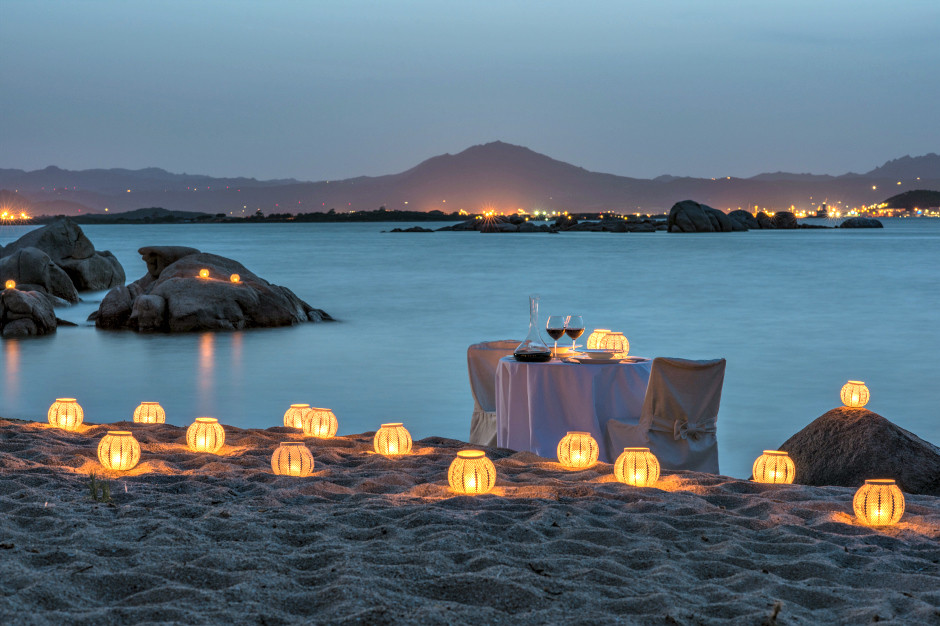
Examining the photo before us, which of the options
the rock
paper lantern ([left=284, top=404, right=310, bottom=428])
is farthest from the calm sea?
paper lantern ([left=284, top=404, right=310, bottom=428])

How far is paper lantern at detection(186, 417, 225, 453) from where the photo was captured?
5.56m

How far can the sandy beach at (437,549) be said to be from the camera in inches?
108

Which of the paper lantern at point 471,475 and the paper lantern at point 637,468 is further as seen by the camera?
the paper lantern at point 637,468

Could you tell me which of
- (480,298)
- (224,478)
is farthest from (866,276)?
(224,478)

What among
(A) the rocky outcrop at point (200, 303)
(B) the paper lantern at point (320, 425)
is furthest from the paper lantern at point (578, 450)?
(A) the rocky outcrop at point (200, 303)

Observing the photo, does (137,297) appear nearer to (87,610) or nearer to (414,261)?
(87,610)

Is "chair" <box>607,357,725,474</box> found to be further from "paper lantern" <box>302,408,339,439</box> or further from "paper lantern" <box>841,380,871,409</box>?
"paper lantern" <box>302,408,339,439</box>

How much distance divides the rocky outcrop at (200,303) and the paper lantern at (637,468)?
35.9 feet

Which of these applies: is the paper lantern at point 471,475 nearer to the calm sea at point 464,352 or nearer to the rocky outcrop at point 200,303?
the calm sea at point 464,352

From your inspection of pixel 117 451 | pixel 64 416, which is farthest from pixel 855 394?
pixel 64 416

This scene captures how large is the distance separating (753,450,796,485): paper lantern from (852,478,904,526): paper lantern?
0.88m

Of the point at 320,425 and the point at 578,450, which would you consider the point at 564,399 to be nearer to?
the point at 578,450

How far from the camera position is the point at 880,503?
4023 millimetres

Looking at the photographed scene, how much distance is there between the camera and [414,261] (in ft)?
131
